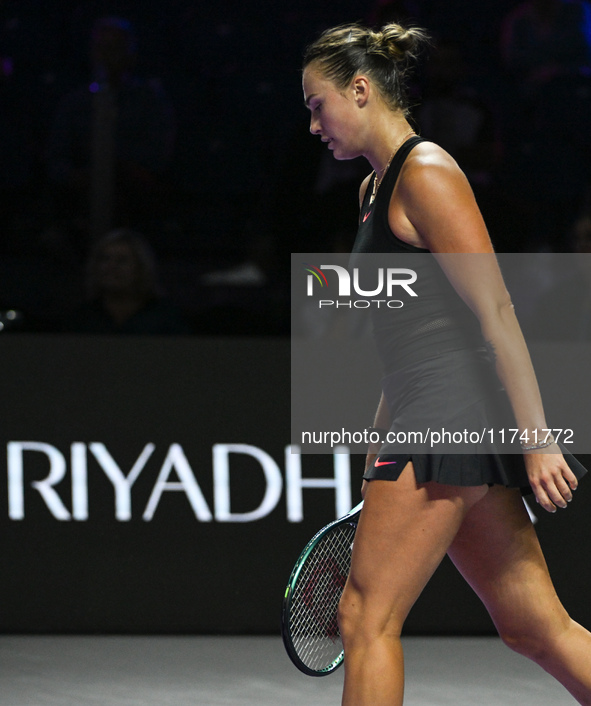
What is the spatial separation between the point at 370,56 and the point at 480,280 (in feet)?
1.48

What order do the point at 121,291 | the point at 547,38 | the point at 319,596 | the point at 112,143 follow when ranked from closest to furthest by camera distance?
1. the point at 319,596
2. the point at 121,291
3. the point at 112,143
4. the point at 547,38

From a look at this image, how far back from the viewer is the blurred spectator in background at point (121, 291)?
396 cm

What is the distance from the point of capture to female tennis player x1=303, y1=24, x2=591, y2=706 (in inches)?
68.6

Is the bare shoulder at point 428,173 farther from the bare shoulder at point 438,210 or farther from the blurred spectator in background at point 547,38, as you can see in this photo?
the blurred spectator in background at point 547,38

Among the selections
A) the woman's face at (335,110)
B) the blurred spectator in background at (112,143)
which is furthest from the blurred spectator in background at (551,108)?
the woman's face at (335,110)

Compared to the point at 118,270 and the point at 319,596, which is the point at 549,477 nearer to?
the point at 319,596

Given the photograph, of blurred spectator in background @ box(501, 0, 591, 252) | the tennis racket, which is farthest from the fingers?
blurred spectator in background @ box(501, 0, 591, 252)

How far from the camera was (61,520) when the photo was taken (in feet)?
10.9

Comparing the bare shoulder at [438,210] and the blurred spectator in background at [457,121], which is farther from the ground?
the blurred spectator in background at [457,121]

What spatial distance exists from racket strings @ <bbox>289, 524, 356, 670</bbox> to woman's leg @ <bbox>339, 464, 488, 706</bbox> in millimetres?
218

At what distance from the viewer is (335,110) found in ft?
6.10

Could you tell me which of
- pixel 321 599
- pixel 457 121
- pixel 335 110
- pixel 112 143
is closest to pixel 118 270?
pixel 112 143

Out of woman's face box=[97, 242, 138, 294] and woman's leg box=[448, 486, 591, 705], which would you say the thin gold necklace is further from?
woman's face box=[97, 242, 138, 294]

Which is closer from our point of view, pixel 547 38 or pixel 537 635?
pixel 537 635
